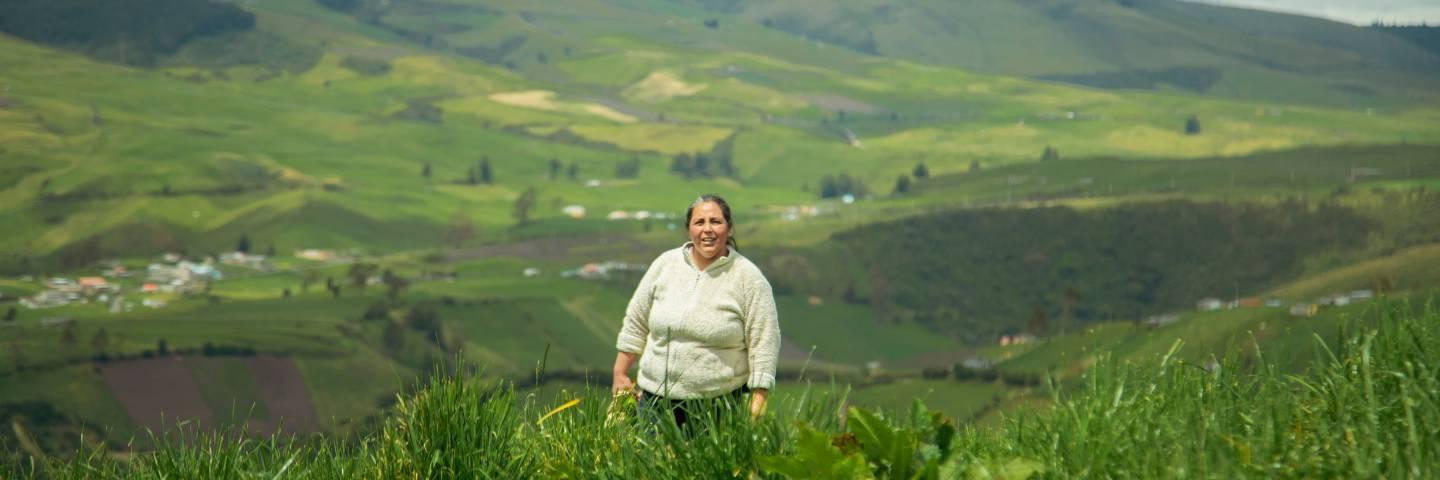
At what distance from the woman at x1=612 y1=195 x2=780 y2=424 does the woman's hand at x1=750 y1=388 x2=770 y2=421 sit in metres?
0.37

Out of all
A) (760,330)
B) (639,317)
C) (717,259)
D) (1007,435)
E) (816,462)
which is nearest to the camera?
(816,462)

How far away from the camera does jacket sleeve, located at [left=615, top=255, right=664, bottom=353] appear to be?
10078mm

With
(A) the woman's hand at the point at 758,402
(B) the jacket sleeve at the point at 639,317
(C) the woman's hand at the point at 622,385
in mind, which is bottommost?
(C) the woman's hand at the point at 622,385

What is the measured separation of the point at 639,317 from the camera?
1018 centimetres

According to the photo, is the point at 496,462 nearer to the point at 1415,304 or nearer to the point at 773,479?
the point at 773,479

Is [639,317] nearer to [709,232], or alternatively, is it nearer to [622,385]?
[622,385]

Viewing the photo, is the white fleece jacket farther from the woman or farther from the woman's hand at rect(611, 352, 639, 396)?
the woman's hand at rect(611, 352, 639, 396)

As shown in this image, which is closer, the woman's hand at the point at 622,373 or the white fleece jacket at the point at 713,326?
the white fleece jacket at the point at 713,326

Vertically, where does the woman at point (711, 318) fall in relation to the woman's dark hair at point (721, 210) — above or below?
below

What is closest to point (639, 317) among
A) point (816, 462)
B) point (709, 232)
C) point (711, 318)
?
point (711, 318)

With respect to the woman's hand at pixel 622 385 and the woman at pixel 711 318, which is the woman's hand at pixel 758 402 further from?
the woman's hand at pixel 622 385

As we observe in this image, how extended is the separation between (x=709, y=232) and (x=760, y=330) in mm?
636

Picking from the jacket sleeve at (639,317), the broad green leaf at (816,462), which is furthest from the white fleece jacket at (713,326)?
the broad green leaf at (816,462)

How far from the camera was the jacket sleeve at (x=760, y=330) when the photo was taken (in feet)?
30.9
